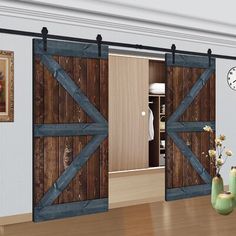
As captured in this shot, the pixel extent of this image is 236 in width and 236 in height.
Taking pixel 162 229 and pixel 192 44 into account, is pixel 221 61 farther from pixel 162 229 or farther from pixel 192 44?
pixel 162 229

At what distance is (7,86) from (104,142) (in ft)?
4.45

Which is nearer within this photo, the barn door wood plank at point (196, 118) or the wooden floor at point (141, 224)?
the wooden floor at point (141, 224)

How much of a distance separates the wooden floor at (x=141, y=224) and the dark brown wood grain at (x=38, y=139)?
0.40m

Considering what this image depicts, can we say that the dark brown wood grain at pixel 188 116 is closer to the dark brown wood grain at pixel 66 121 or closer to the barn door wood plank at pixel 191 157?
the barn door wood plank at pixel 191 157

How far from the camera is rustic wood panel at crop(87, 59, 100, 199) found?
4980 millimetres

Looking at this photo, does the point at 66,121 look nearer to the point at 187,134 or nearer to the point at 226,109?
the point at 187,134

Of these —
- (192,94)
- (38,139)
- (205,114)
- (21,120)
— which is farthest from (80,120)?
(205,114)

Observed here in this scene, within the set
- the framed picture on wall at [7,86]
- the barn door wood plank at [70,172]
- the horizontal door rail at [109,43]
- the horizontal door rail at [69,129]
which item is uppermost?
the horizontal door rail at [109,43]

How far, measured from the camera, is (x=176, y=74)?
224 inches

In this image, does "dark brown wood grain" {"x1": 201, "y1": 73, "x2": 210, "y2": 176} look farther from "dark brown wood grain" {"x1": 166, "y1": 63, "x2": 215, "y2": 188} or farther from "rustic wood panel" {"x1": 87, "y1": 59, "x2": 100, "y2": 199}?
"rustic wood panel" {"x1": 87, "y1": 59, "x2": 100, "y2": 199}

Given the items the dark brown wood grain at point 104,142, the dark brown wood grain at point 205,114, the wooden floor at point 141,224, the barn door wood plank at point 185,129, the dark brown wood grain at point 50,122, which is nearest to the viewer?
the wooden floor at point 141,224

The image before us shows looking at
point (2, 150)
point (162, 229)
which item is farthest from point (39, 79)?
point (162, 229)

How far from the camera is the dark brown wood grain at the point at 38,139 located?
462 centimetres

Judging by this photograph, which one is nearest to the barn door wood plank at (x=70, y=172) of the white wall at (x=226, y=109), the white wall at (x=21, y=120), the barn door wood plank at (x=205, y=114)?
the white wall at (x=21, y=120)
